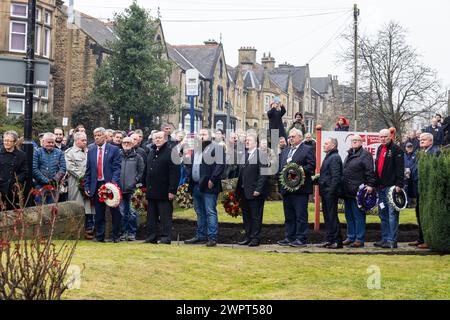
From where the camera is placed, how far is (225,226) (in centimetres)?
1752

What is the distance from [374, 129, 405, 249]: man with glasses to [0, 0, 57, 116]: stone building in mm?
28885

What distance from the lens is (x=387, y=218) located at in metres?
14.6

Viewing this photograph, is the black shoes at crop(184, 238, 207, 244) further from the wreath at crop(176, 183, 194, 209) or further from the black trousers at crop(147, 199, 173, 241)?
the wreath at crop(176, 183, 194, 209)

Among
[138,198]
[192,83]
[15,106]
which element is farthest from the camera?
[15,106]

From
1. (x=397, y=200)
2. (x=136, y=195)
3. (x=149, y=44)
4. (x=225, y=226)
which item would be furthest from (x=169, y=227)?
(x=149, y=44)

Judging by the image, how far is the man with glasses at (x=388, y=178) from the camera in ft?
46.7

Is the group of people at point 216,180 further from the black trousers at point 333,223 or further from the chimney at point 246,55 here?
the chimney at point 246,55

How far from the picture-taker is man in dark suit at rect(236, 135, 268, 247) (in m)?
14.4

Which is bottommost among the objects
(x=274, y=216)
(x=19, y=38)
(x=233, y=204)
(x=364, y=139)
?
(x=274, y=216)

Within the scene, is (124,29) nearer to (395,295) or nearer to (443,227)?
(443,227)

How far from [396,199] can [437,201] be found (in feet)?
3.60

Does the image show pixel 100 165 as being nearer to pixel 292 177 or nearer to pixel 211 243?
pixel 211 243

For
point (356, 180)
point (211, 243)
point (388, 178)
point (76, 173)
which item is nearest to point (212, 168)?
point (211, 243)

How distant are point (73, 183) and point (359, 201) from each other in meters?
5.90
